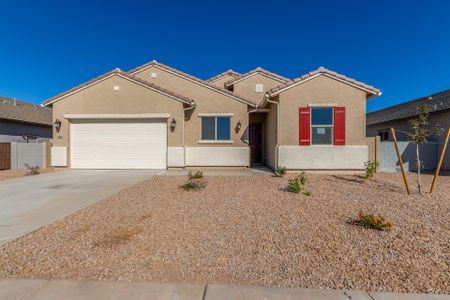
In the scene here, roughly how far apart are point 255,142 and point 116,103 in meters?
8.12

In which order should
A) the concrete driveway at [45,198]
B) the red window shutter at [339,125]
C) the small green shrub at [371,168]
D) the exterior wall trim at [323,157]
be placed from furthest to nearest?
the exterior wall trim at [323,157], the red window shutter at [339,125], the small green shrub at [371,168], the concrete driveway at [45,198]

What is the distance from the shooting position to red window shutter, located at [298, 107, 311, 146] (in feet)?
30.9

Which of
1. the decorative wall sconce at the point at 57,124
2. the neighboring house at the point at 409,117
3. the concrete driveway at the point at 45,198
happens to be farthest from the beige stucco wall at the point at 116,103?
the neighboring house at the point at 409,117

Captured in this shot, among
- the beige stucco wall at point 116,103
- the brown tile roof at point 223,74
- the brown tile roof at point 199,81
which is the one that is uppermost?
the brown tile roof at point 223,74

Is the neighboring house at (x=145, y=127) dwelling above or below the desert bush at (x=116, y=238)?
above

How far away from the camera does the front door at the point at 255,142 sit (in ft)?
43.2

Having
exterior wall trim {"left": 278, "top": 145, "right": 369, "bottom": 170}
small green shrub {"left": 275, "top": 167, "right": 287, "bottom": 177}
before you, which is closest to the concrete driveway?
small green shrub {"left": 275, "top": 167, "right": 287, "bottom": 177}

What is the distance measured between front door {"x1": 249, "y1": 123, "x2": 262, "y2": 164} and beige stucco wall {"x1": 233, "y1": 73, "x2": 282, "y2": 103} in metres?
1.97

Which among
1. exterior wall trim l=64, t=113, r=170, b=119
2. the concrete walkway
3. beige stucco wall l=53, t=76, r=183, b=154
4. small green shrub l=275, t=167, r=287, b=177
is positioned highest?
beige stucco wall l=53, t=76, r=183, b=154

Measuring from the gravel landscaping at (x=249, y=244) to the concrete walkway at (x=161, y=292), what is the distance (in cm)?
11

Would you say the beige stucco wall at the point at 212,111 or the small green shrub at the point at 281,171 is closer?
the small green shrub at the point at 281,171

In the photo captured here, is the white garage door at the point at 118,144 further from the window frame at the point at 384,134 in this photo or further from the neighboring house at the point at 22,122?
the window frame at the point at 384,134

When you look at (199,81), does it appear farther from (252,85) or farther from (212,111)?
(252,85)

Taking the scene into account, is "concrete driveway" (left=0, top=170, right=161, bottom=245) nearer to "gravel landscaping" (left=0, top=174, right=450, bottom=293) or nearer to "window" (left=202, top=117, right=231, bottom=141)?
"gravel landscaping" (left=0, top=174, right=450, bottom=293)
